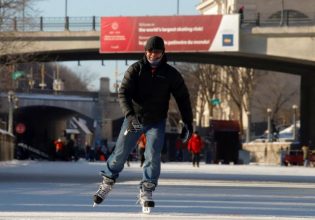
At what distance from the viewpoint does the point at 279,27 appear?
48312 millimetres

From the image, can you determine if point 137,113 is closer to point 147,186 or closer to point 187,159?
point 147,186

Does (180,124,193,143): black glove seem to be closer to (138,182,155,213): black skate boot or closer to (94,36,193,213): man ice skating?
(94,36,193,213): man ice skating

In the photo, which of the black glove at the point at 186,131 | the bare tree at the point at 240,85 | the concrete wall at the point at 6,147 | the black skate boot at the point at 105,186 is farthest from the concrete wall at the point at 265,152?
the black skate boot at the point at 105,186

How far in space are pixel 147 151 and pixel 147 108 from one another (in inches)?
20.6

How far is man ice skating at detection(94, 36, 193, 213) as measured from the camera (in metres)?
13.3

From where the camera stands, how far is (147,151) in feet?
43.8

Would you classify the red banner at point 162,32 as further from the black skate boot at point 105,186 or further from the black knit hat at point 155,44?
the black knit hat at point 155,44

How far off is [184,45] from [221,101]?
5754 centimetres

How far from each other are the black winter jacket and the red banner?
1424 inches

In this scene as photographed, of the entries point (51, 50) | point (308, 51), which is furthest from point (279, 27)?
point (51, 50)

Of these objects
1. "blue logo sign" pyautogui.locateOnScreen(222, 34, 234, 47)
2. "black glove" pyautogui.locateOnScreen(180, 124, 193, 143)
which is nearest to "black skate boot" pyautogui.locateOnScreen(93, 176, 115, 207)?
"black glove" pyautogui.locateOnScreen(180, 124, 193, 143)

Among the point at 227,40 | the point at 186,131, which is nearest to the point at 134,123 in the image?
the point at 186,131

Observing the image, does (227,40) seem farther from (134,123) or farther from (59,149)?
(134,123)

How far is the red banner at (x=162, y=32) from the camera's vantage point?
4994 centimetres
